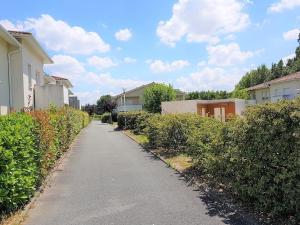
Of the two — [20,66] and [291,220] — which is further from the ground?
[20,66]

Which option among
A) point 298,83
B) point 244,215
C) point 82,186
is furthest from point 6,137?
point 298,83

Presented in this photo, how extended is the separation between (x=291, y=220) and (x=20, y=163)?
4555 mm

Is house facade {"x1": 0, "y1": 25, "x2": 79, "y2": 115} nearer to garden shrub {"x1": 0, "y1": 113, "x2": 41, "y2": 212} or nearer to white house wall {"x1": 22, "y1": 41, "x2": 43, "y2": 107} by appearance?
white house wall {"x1": 22, "y1": 41, "x2": 43, "y2": 107}

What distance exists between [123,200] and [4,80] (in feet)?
34.8

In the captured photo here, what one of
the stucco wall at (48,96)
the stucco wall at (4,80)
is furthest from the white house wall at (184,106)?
the stucco wall at (4,80)

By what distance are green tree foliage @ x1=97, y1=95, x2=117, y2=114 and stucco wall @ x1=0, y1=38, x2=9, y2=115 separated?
76849 millimetres

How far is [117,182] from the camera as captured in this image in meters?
9.97

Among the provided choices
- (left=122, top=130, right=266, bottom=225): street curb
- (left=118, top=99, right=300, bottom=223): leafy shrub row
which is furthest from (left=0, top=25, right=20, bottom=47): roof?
(left=118, top=99, right=300, bottom=223): leafy shrub row

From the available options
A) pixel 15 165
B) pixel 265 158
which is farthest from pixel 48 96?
pixel 265 158

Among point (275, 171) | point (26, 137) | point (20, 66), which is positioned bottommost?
point (275, 171)

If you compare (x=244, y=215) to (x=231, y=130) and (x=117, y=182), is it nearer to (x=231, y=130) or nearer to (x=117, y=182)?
(x=231, y=130)

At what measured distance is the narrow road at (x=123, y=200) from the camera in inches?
257

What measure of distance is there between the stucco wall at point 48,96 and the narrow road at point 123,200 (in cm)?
997

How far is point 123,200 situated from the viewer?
789 cm
